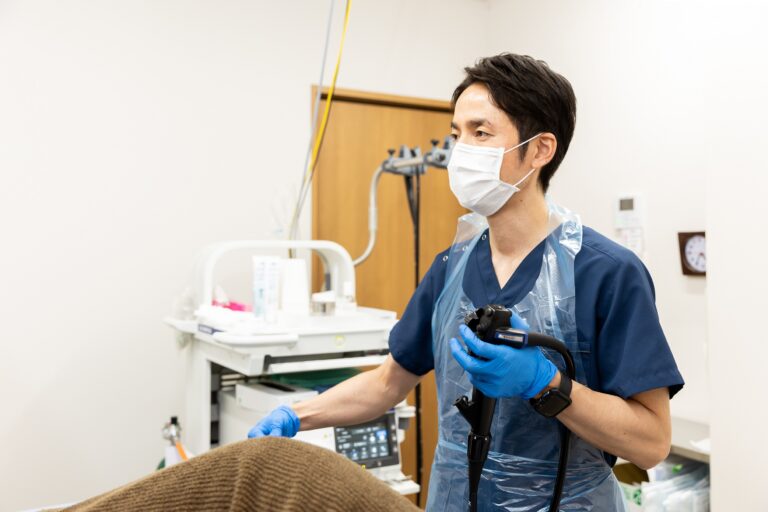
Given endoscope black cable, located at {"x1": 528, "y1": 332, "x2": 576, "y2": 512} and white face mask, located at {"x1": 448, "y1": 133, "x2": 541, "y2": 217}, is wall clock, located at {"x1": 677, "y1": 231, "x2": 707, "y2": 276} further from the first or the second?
endoscope black cable, located at {"x1": 528, "y1": 332, "x2": 576, "y2": 512}

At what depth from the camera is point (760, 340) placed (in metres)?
1.62

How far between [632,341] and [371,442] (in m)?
0.91

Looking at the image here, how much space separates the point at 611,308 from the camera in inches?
42.9

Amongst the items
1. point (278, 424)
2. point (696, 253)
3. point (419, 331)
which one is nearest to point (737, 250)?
point (696, 253)

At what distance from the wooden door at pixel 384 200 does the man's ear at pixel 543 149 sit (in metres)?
1.75

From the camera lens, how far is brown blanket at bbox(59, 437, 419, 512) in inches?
22.4

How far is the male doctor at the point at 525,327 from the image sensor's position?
1.02 metres

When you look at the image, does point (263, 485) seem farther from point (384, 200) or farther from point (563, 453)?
point (384, 200)

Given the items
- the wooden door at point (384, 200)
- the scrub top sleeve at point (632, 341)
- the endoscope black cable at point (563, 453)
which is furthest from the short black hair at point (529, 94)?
the wooden door at point (384, 200)

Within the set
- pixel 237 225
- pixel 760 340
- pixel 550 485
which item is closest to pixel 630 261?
pixel 550 485

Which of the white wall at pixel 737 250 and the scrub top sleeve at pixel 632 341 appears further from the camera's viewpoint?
the white wall at pixel 737 250

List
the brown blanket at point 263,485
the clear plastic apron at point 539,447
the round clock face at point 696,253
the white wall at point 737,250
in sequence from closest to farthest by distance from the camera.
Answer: the brown blanket at point 263,485
the clear plastic apron at point 539,447
the white wall at point 737,250
the round clock face at point 696,253

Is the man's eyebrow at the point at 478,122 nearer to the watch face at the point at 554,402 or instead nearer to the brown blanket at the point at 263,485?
the watch face at the point at 554,402

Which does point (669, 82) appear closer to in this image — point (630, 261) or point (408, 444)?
point (630, 261)
